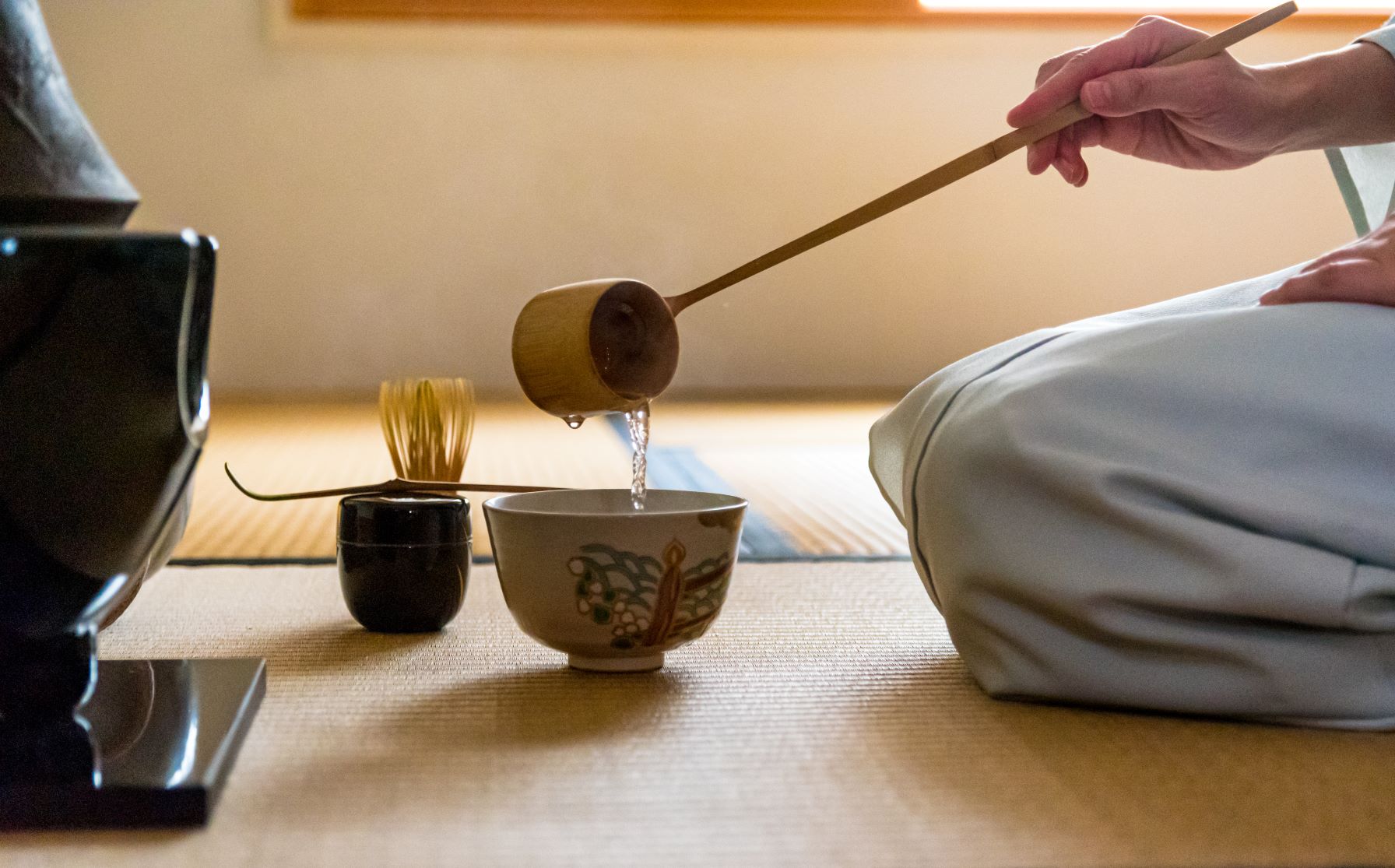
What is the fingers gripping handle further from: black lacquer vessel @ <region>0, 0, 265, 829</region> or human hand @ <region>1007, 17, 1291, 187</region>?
black lacquer vessel @ <region>0, 0, 265, 829</region>

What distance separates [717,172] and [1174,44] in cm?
241

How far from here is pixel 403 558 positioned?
87 cm

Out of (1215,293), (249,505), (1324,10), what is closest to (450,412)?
(1215,293)

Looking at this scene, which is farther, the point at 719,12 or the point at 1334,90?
the point at 719,12

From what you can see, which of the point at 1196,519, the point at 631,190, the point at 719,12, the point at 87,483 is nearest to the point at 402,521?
the point at 87,483

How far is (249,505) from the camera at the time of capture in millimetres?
1506

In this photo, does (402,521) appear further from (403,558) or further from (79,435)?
(79,435)

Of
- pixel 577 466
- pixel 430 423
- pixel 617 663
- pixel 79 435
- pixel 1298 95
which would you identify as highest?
pixel 1298 95

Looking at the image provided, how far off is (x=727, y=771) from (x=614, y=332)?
33 centimetres

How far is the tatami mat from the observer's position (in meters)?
1.31

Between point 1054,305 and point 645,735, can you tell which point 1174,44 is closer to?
point 645,735

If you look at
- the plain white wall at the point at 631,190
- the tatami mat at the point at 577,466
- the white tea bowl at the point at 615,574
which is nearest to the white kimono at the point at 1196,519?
the white tea bowl at the point at 615,574

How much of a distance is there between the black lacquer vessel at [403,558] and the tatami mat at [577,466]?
33cm

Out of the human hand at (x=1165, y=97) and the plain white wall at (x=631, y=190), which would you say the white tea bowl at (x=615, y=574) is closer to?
the human hand at (x=1165, y=97)
